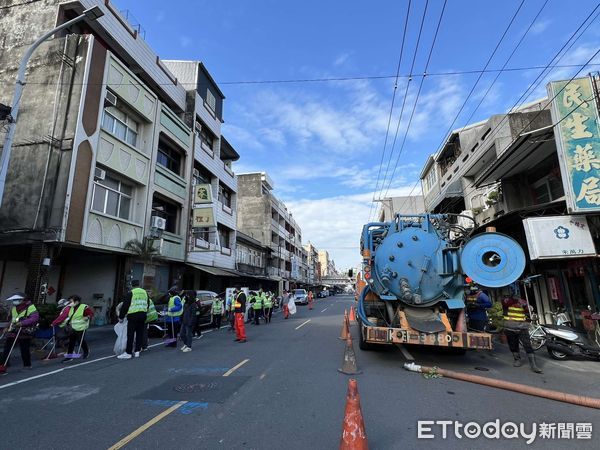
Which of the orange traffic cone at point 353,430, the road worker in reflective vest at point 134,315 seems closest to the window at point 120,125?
the road worker in reflective vest at point 134,315

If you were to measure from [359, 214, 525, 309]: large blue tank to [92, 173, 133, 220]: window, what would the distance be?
492 inches

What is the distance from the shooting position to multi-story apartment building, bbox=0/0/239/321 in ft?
43.7

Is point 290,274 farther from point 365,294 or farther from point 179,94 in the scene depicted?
point 365,294

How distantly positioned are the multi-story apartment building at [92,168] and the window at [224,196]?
6.38 m

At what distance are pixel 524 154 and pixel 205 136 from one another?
71.9 feet

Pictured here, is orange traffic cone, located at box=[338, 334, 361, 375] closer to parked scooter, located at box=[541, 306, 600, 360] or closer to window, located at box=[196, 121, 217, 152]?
parked scooter, located at box=[541, 306, 600, 360]

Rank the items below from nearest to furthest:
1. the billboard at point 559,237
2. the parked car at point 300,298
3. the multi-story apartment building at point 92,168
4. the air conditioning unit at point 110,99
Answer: the billboard at point 559,237
the multi-story apartment building at point 92,168
the air conditioning unit at point 110,99
the parked car at point 300,298

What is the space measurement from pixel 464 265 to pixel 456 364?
2.47 meters

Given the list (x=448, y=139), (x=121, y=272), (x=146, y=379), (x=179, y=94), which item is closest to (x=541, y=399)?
(x=146, y=379)

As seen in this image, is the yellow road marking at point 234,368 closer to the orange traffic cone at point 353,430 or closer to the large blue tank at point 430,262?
the large blue tank at point 430,262

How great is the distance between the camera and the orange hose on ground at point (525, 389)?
5012 millimetres

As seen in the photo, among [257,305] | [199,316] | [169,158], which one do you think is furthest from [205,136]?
[199,316]

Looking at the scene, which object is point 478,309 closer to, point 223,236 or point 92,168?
point 92,168

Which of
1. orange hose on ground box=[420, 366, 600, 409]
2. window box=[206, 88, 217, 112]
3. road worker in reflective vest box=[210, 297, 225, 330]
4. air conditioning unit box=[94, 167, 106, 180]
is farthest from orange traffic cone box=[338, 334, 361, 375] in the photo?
window box=[206, 88, 217, 112]
